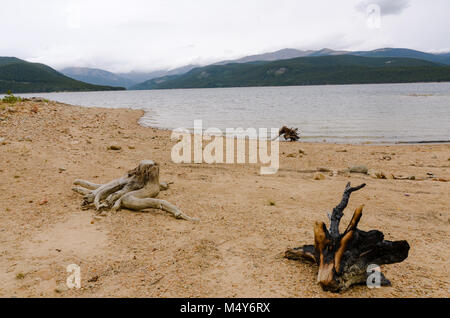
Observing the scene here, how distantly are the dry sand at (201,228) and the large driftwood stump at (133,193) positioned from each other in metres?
0.30

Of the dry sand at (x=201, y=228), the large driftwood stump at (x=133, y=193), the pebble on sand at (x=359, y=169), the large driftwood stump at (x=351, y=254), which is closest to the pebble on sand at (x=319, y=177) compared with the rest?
the dry sand at (x=201, y=228)

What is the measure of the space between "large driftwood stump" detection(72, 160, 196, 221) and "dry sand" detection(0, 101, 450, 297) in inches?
12.0

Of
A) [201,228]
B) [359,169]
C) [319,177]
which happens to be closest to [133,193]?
[201,228]

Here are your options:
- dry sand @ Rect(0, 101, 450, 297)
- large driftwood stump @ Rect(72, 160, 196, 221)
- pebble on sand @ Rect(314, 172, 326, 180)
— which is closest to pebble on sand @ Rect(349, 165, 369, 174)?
dry sand @ Rect(0, 101, 450, 297)

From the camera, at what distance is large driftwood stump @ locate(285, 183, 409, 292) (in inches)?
187

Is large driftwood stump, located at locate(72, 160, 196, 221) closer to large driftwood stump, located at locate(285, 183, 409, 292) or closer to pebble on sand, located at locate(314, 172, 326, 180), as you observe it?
large driftwood stump, located at locate(285, 183, 409, 292)

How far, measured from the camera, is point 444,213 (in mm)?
8414

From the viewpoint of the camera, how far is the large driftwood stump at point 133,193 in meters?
8.34

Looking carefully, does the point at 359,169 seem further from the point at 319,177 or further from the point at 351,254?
the point at 351,254

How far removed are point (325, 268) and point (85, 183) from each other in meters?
7.96

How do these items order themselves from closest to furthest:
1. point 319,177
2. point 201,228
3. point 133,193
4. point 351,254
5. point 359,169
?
point 351,254, point 201,228, point 133,193, point 319,177, point 359,169

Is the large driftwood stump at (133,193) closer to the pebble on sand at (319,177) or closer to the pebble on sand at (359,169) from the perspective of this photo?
the pebble on sand at (319,177)

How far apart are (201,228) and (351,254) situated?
3657mm

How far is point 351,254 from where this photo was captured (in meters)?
4.87
